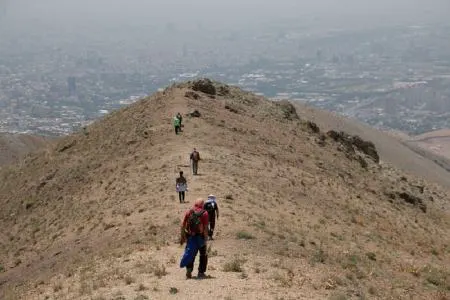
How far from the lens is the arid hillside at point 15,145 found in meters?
85.1

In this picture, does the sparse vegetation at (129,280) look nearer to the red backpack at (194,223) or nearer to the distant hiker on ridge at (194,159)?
the red backpack at (194,223)

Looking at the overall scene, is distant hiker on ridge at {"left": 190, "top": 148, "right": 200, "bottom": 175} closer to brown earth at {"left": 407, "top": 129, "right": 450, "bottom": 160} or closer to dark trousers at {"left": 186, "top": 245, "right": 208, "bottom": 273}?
dark trousers at {"left": 186, "top": 245, "right": 208, "bottom": 273}

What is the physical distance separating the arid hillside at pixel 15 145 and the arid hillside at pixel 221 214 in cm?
3517

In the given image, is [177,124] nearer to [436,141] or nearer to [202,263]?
[202,263]

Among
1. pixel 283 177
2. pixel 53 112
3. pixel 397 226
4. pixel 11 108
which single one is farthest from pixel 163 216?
pixel 11 108

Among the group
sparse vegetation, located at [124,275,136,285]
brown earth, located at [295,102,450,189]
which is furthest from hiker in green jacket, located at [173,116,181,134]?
brown earth, located at [295,102,450,189]

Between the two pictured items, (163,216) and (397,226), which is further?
(397,226)

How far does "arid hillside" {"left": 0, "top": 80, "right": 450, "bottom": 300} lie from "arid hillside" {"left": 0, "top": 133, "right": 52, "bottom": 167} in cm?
3517

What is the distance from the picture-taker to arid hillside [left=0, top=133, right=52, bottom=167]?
8514 cm

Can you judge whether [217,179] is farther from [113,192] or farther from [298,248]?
[298,248]

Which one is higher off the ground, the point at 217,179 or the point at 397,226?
the point at 217,179

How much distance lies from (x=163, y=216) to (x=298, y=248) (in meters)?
5.36

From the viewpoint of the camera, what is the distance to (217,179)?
28891mm

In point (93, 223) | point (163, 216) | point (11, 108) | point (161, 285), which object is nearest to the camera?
point (161, 285)
